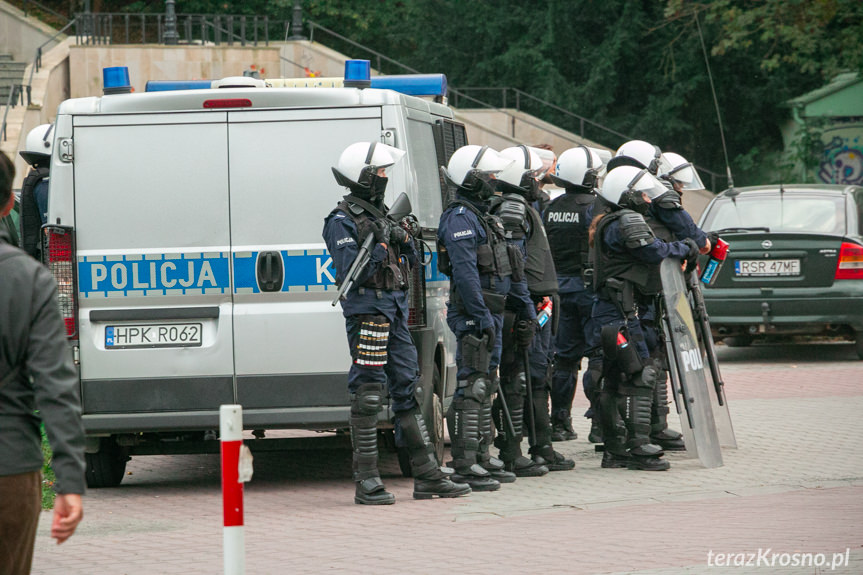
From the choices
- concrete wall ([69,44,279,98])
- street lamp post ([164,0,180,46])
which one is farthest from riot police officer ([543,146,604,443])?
street lamp post ([164,0,180,46])

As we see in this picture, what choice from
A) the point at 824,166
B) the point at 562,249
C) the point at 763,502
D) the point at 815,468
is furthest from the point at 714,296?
the point at 824,166

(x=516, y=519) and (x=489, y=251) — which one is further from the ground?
(x=489, y=251)

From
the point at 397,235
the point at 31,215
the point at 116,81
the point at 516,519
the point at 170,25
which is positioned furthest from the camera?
the point at 170,25

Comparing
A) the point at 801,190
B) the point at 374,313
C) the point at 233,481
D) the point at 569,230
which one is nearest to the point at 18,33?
the point at 801,190

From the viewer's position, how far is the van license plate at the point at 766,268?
534 inches

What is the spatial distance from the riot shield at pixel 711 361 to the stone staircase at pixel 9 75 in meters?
19.6

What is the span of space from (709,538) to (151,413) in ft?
10.8

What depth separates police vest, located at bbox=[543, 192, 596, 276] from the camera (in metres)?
9.68

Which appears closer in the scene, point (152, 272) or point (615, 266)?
point (152, 272)

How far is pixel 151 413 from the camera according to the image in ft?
25.2

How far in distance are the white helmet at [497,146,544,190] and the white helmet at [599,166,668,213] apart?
543mm

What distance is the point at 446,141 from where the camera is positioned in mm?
8891

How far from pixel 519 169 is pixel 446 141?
0.86m

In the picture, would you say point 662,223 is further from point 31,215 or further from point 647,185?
point 31,215
